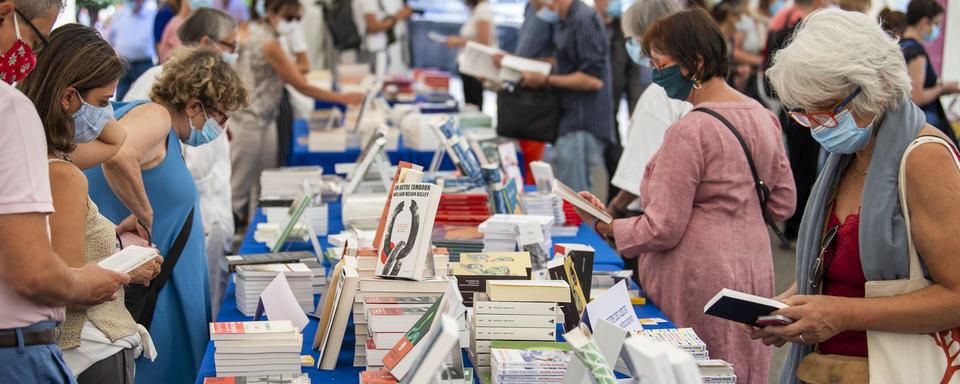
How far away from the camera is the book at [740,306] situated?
7.02 feet

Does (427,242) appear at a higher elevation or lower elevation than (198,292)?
higher

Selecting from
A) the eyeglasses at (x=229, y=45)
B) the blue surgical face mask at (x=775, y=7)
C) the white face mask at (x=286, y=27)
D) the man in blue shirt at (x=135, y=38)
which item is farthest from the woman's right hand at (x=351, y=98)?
the blue surgical face mask at (x=775, y=7)

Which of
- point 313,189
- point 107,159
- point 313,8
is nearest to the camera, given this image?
point 107,159

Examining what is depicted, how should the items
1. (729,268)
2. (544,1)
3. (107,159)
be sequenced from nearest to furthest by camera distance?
(107,159), (729,268), (544,1)

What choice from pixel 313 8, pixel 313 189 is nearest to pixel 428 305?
pixel 313 189

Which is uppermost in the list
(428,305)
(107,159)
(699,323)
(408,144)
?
(107,159)

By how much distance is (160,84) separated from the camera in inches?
132

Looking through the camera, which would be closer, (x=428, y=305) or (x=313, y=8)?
(x=428, y=305)

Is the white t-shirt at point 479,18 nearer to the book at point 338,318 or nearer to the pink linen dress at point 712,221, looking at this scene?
the pink linen dress at point 712,221

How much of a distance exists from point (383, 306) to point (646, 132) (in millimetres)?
1895

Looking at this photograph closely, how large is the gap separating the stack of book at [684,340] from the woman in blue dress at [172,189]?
1500 millimetres

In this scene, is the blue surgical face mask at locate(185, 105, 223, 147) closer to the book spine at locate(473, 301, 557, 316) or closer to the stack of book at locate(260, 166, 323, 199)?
the stack of book at locate(260, 166, 323, 199)

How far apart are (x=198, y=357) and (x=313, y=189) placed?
125cm

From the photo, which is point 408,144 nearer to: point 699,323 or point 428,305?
point 699,323
